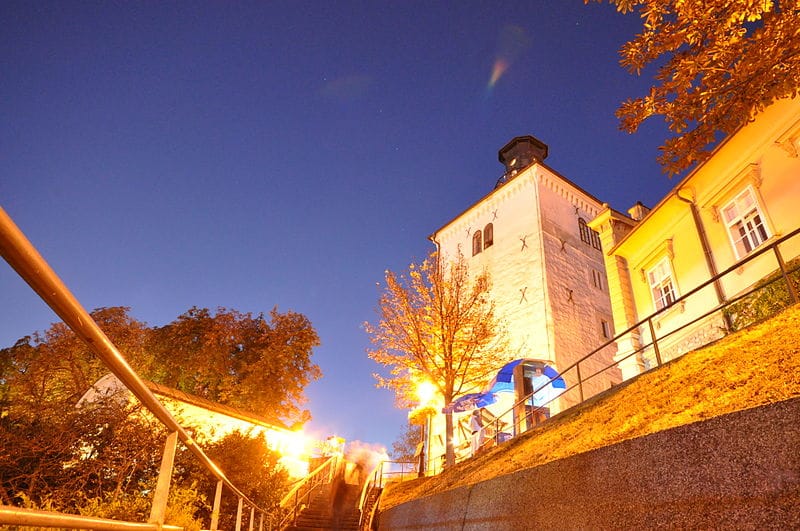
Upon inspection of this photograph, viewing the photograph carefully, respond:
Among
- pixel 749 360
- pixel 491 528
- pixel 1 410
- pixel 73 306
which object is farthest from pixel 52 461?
pixel 749 360

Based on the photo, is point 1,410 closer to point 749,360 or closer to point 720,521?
point 720,521

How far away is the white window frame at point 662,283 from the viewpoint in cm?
1470

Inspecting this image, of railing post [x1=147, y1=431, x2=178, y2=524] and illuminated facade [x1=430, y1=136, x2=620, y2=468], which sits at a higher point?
illuminated facade [x1=430, y1=136, x2=620, y2=468]

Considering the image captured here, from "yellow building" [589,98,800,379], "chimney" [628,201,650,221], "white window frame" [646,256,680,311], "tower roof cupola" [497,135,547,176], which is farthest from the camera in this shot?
"tower roof cupola" [497,135,547,176]

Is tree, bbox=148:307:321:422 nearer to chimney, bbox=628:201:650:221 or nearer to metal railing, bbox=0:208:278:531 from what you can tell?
chimney, bbox=628:201:650:221

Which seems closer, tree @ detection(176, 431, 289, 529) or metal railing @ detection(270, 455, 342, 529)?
tree @ detection(176, 431, 289, 529)

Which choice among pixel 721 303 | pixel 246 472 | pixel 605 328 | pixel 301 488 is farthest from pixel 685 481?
pixel 605 328

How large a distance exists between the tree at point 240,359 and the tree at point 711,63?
2447 cm

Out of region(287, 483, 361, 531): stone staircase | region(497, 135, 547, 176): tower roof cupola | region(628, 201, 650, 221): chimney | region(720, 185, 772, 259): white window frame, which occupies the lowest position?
region(287, 483, 361, 531): stone staircase

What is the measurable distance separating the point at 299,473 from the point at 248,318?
45.4 ft

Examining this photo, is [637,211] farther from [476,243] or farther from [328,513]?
[328,513]

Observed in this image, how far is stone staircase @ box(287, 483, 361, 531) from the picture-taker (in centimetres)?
1473

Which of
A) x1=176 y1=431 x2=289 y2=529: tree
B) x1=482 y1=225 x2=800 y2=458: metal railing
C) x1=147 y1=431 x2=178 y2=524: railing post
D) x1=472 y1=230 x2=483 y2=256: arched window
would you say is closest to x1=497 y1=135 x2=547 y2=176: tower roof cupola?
x1=472 y1=230 x2=483 y2=256: arched window

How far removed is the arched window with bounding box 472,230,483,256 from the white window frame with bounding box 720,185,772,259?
62.8 ft
